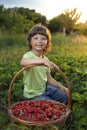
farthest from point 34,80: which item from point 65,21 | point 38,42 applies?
point 65,21

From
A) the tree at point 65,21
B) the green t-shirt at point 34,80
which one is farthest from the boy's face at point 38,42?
the tree at point 65,21

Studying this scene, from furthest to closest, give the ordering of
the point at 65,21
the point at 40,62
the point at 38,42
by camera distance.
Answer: the point at 65,21
the point at 38,42
the point at 40,62

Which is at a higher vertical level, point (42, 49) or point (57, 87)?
point (42, 49)

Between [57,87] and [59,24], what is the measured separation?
81.9 feet

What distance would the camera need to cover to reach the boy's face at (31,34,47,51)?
418 centimetres

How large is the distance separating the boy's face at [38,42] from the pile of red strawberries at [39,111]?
0.65 meters

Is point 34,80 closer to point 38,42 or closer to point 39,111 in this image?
point 38,42

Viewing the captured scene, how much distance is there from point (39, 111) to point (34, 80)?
0.64 metres

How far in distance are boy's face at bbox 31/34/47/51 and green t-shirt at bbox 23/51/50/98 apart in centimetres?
9

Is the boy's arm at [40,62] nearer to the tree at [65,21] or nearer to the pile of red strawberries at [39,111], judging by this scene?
the pile of red strawberries at [39,111]

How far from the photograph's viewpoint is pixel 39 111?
143 inches

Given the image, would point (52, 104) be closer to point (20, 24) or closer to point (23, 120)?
point (23, 120)

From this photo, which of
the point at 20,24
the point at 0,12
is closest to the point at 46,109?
the point at 20,24

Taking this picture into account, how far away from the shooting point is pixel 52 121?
3379 millimetres
